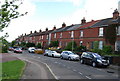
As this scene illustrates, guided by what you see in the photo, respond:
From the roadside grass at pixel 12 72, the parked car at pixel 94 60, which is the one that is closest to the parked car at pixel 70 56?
the parked car at pixel 94 60

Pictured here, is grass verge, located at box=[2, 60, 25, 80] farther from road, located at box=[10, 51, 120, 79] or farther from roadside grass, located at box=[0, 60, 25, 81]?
road, located at box=[10, 51, 120, 79]

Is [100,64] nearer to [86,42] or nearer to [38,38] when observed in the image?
[86,42]

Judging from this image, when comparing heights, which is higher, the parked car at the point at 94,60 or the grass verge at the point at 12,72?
the parked car at the point at 94,60

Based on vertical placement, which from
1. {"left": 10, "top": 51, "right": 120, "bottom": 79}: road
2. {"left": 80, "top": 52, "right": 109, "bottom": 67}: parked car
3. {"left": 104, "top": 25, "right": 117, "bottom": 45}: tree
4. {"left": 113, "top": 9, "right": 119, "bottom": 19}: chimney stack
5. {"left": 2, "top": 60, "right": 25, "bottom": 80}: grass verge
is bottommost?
{"left": 10, "top": 51, "right": 120, "bottom": 79}: road

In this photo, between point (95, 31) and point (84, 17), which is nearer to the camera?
point (95, 31)

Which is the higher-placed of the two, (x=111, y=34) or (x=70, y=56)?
(x=111, y=34)

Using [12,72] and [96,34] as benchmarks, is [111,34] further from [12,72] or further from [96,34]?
[12,72]

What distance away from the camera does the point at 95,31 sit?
3688 cm

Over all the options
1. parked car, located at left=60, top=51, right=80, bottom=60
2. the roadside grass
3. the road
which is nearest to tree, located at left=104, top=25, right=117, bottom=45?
parked car, located at left=60, top=51, right=80, bottom=60

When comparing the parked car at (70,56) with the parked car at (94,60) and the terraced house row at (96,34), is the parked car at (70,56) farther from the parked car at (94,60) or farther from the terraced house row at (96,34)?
the terraced house row at (96,34)

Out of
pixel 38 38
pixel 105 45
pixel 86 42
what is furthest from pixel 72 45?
pixel 38 38

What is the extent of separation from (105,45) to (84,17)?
19.7 m

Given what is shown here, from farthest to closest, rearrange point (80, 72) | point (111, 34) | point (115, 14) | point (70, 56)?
point (115, 14) < point (111, 34) < point (70, 56) < point (80, 72)

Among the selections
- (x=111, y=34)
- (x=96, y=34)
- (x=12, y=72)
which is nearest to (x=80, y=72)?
(x=12, y=72)
